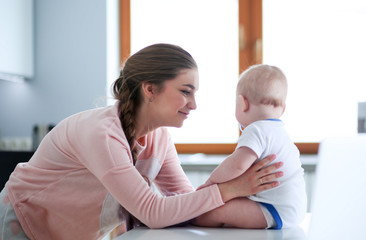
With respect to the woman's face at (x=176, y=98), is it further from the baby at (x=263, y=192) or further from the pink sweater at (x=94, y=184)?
the baby at (x=263, y=192)

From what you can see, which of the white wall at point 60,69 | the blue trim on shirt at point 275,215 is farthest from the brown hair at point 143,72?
the white wall at point 60,69

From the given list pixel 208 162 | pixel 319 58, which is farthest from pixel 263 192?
pixel 319 58

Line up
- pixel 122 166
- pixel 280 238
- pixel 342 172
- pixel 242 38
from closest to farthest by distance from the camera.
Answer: pixel 342 172 < pixel 280 238 < pixel 122 166 < pixel 242 38

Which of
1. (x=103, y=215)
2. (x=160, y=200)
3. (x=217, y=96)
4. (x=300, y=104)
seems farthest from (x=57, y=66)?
(x=160, y=200)

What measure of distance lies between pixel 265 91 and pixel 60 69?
219cm

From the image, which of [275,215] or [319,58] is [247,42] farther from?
[275,215]

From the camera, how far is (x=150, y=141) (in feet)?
4.18

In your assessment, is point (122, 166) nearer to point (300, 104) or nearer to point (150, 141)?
point (150, 141)

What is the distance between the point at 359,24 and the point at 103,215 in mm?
2158

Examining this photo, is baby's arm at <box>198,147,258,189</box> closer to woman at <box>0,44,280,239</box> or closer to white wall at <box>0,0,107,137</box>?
woman at <box>0,44,280,239</box>

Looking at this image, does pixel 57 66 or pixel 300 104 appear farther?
pixel 57 66

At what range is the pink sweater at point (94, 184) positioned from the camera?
3.07 feet

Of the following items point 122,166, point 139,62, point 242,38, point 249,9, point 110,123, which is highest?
point 249,9

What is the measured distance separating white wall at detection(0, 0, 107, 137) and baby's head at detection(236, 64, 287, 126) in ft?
6.09
